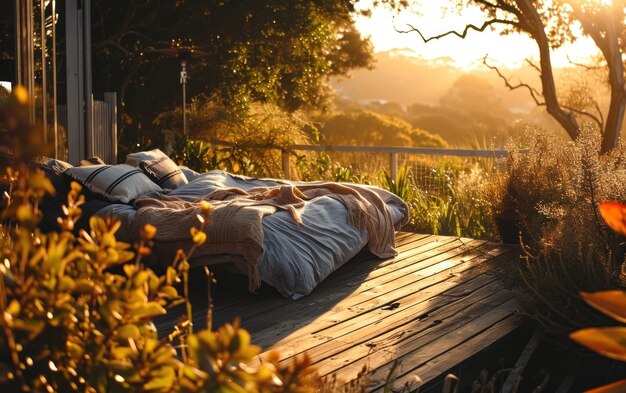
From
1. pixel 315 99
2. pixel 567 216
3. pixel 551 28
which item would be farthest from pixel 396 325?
pixel 315 99

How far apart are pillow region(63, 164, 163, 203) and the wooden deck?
3.28 ft

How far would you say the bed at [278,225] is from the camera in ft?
14.3

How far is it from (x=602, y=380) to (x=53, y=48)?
5.18 metres

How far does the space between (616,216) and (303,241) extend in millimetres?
3722

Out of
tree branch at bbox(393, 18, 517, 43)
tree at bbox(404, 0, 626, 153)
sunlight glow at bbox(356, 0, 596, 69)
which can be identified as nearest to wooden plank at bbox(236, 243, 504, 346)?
tree at bbox(404, 0, 626, 153)

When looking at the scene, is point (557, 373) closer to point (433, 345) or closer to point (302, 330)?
point (433, 345)

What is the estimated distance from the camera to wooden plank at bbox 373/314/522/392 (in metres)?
3.01

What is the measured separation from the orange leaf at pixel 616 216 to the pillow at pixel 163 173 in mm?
5091

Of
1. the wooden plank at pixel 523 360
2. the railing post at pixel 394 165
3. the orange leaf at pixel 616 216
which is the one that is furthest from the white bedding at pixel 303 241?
the orange leaf at pixel 616 216

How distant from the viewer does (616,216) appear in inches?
36.2

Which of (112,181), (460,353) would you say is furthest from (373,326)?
(112,181)

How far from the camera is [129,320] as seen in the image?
47.0 inches

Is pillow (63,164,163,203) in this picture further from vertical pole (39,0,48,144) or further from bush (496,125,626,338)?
bush (496,125,626,338)

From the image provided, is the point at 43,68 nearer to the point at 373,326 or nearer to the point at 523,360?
the point at 373,326
